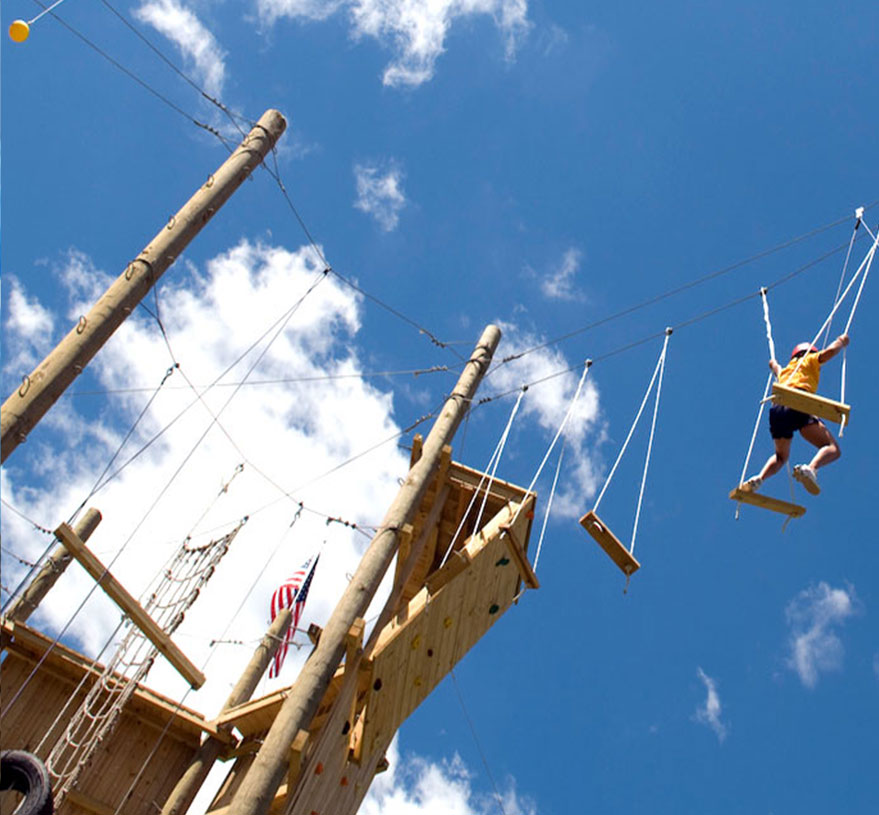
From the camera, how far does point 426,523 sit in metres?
9.66

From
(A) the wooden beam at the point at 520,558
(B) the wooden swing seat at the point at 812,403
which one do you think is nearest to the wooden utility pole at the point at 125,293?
(A) the wooden beam at the point at 520,558

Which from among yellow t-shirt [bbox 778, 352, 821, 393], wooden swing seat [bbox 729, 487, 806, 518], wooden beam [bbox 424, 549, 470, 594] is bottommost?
wooden beam [bbox 424, 549, 470, 594]

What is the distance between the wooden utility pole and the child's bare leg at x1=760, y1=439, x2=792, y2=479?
5.50m

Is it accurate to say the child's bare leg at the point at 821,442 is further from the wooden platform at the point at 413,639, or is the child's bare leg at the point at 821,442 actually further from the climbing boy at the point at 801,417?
the wooden platform at the point at 413,639

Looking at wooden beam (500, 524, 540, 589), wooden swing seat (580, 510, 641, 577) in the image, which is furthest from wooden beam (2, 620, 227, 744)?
wooden swing seat (580, 510, 641, 577)

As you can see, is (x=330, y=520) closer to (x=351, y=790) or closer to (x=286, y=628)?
(x=286, y=628)

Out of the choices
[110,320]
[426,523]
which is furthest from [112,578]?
[110,320]

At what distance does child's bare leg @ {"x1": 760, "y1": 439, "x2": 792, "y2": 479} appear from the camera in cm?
864

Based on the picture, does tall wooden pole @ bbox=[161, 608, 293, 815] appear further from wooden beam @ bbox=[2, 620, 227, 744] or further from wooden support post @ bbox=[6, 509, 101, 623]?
wooden support post @ bbox=[6, 509, 101, 623]

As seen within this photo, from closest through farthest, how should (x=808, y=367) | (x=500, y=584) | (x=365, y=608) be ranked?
1. (x=365, y=608)
2. (x=808, y=367)
3. (x=500, y=584)

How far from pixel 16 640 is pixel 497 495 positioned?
596 centimetres

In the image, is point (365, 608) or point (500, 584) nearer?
point (365, 608)

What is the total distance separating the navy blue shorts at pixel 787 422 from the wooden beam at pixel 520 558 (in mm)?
2776

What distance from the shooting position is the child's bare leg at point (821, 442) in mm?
8188
